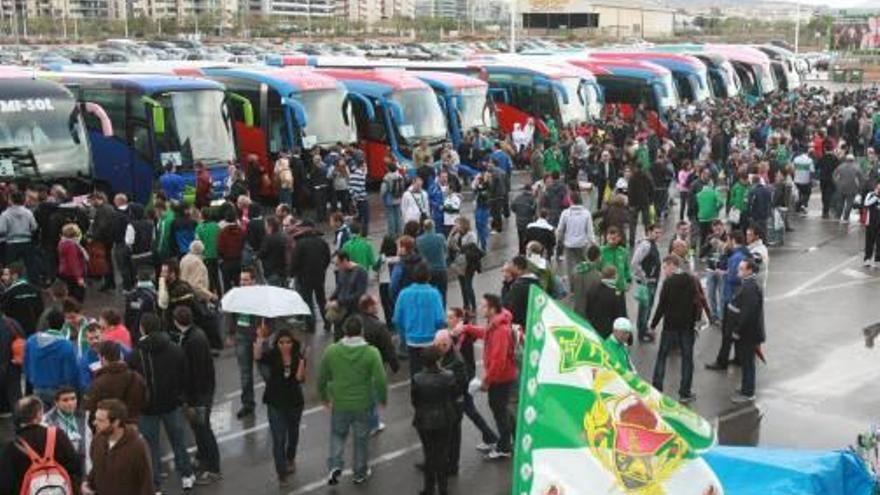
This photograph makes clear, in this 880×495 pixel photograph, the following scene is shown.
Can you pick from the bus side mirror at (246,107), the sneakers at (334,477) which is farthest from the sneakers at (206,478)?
the bus side mirror at (246,107)

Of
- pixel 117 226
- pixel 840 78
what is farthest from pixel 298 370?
pixel 840 78

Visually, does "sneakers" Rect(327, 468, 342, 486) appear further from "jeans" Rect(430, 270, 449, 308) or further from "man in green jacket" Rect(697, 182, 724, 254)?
"man in green jacket" Rect(697, 182, 724, 254)

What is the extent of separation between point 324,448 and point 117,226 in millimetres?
6602

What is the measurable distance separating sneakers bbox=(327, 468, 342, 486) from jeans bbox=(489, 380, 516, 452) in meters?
1.45

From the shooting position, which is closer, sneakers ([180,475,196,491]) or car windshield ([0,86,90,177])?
sneakers ([180,475,196,491])

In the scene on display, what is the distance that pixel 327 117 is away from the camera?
2528 centimetres

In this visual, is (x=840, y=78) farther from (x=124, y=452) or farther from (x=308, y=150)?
(x=124, y=452)

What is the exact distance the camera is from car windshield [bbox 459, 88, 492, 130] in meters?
29.2

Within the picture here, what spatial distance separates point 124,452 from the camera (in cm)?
749

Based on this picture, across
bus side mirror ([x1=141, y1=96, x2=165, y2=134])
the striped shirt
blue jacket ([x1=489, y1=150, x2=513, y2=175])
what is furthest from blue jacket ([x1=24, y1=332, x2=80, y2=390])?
blue jacket ([x1=489, y1=150, x2=513, y2=175])

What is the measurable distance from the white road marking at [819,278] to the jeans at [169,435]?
10.4 metres

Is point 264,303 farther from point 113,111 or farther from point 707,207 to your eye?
point 113,111

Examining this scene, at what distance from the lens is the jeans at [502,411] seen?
9820 millimetres

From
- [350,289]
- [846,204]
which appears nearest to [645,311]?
[350,289]
